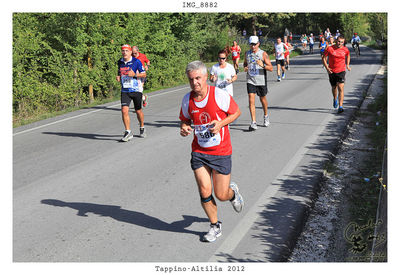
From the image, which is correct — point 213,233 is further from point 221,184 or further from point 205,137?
point 205,137

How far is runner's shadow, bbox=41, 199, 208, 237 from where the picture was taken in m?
5.45

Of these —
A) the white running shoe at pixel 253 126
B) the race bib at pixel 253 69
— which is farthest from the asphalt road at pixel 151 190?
the race bib at pixel 253 69

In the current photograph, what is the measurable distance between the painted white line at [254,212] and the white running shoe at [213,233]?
0.12 metres

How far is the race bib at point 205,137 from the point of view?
16.2ft

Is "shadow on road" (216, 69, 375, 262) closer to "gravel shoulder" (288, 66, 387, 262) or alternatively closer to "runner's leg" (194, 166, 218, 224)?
"gravel shoulder" (288, 66, 387, 262)

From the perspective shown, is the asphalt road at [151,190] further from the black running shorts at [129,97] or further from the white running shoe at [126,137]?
the black running shorts at [129,97]

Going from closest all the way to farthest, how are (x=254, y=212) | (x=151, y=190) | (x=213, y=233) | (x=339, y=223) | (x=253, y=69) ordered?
(x=213, y=233), (x=339, y=223), (x=254, y=212), (x=151, y=190), (x=253, y=69)

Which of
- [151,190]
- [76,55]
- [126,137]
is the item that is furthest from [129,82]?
[76,55]

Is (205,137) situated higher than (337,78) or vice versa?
(337,78)

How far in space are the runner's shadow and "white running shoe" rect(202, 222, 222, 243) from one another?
19 centimetres

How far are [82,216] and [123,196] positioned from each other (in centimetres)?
78

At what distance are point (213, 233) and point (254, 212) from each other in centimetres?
92

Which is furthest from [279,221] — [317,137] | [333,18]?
[333,18]

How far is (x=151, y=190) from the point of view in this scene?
6727 mm
